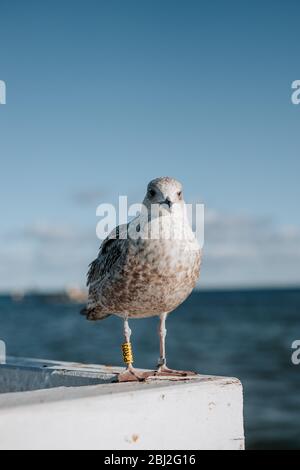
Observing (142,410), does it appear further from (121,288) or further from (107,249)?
(107,249)

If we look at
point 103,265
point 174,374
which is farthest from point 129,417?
point 103,265

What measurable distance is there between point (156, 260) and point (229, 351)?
1546 inches

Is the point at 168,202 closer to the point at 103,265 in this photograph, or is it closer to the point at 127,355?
the point at 103,265

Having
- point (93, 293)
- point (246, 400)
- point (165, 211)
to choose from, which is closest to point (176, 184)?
point (165, 211)

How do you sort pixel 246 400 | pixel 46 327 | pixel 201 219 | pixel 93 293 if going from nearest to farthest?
1. pixel 201 219
2. pixel 93 293
3. pixel 246 400
4. pixel 46 327

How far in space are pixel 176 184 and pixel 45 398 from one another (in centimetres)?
193

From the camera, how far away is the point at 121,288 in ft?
16.8

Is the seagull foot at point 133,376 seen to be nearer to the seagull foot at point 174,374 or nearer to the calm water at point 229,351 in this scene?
the seagull foot at point 174,374

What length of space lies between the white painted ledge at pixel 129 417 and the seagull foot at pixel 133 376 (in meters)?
0.22

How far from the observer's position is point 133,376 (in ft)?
14.8

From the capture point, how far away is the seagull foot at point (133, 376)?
4.45m

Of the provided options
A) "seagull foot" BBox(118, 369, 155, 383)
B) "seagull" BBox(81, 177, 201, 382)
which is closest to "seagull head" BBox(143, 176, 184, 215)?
"seagull" BBox(81, 177, 201, 382)

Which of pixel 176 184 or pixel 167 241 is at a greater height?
pixel 176 184

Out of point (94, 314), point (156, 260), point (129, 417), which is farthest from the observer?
point (94, 314)
